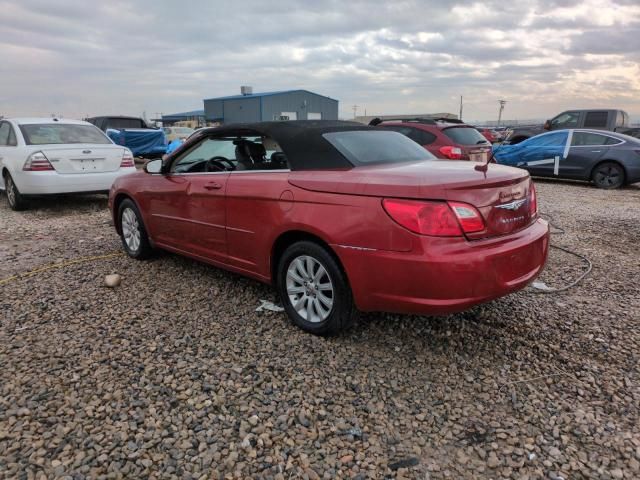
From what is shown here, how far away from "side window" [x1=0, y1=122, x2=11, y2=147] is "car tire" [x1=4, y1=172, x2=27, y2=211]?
58 cm

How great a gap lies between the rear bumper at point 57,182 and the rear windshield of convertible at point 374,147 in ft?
18.1

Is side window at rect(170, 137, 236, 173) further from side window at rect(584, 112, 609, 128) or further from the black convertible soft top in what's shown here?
side window at rect(584, 112, 609, 128)

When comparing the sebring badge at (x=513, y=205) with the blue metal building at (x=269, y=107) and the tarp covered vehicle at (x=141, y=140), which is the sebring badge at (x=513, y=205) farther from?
the blue metal building at (x=269, y=107)

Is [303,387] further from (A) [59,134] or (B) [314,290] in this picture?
(A) [59,134]

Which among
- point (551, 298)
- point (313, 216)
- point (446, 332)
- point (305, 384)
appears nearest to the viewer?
point (305, 384)

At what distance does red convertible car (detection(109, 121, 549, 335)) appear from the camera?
8.75 feet

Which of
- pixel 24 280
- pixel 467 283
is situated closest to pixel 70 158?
pixel 24 280

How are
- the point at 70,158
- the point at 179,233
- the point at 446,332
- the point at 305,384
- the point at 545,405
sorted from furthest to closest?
1. the point at 70,158
2. the point at 179,233
3. the point at 446,332
4. the point at 305,384
5. the point at 545,405

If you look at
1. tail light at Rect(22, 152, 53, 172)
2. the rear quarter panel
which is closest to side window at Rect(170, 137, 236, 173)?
the rear quarter panel

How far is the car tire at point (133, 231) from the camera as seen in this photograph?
4.99 m

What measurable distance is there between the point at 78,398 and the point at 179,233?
2001 millimetres

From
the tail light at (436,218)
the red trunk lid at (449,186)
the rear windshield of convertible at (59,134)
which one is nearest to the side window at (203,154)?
the red trunk lid at (449,186)

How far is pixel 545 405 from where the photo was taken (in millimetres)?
2553

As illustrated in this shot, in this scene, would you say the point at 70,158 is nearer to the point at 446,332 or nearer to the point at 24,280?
the point at 24,280
